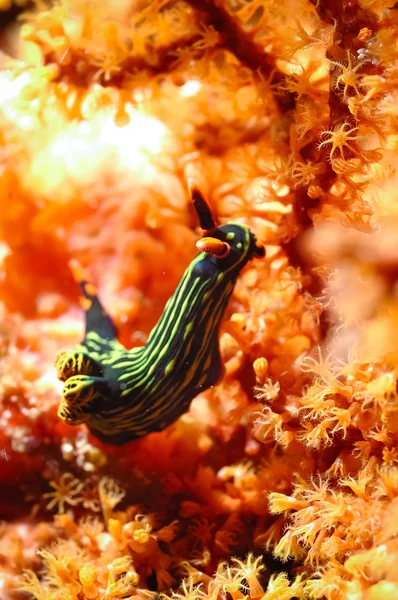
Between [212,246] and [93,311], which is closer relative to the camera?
[212,246]

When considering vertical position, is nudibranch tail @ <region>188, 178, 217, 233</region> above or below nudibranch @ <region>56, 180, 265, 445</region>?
above

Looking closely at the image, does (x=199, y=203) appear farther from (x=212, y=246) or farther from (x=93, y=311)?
(x=93, y=311)

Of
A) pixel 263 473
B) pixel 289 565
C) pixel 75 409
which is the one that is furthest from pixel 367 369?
pixel 75 409

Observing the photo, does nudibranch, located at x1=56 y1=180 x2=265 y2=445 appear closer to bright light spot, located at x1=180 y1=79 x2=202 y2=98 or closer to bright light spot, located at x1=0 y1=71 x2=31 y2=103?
bright light spot, located at x1=180 y1=79 x2=202 y2=98

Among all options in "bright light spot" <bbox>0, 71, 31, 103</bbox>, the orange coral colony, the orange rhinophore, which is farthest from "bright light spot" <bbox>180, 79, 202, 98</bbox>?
the orange rhinophore

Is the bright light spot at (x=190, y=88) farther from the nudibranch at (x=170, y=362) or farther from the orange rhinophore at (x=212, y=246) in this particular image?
the orange rhinophore at (x=212, y=246)

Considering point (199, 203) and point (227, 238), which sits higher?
point (199, 203)

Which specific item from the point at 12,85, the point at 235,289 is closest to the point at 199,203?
the point at 235,289
